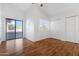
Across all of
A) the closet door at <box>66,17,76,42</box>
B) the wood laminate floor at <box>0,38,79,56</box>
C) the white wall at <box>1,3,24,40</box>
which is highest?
the white wall at <box>1,3,24,40</box>

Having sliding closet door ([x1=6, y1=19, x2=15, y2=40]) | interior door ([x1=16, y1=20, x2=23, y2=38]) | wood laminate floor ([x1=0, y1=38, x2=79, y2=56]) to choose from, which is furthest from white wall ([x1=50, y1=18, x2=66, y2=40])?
sliding closet door ([x1=6, y1=19, x2=15, y2=40])

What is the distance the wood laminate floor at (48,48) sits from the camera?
5.71ft

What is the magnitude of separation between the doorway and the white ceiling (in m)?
0.31

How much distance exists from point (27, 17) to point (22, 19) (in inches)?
4.5

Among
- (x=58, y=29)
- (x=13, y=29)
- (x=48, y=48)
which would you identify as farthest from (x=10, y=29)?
(x=58, y=29)

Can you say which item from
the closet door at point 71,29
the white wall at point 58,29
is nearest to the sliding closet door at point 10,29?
the white wall at point 58,29

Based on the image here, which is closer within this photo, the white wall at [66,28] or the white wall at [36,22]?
the white wall at [66,28]

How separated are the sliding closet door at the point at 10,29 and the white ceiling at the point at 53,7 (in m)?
0.35

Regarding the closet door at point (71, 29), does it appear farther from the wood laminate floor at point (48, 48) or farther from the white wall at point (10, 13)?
the white wall at point (10, 13)

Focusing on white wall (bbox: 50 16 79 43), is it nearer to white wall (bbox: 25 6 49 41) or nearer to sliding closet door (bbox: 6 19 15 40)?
white wall (bbox: 25 6 49 41)

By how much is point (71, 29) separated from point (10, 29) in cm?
123

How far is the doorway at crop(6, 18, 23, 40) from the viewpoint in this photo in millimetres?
1728

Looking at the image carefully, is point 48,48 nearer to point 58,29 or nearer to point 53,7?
point 58,29

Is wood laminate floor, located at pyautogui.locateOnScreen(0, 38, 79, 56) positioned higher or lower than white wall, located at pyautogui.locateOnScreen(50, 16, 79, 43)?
lower
